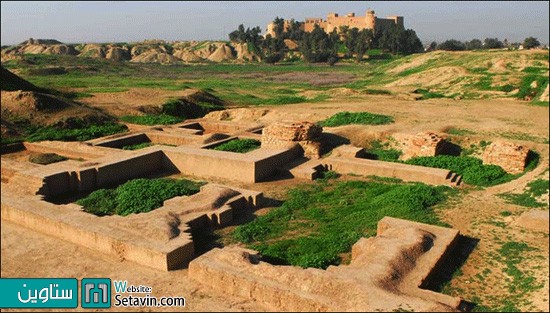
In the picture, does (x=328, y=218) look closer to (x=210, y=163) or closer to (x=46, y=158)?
Result: (x=210, y=163)

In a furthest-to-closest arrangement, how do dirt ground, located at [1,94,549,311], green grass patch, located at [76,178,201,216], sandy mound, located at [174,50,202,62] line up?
sandy mound, located at [174,50,202,62]
green grass patch, located at [76,178,201,216]
dirt ground, located at [1,94,549,311]

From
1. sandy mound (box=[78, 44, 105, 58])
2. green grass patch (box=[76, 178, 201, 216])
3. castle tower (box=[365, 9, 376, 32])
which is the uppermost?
castle tower (box=[365, 9, 376, 32])

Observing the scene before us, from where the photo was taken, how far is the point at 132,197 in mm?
10492

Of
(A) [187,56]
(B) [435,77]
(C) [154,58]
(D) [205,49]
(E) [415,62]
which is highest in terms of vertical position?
(D) [205,49]

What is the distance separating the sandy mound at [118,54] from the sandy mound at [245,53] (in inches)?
820

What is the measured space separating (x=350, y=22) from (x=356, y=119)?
7250cm

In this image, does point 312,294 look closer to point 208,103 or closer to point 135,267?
point 135,267

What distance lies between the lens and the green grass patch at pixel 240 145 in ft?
49.1

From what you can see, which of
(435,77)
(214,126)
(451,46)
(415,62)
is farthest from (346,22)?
(214,126)

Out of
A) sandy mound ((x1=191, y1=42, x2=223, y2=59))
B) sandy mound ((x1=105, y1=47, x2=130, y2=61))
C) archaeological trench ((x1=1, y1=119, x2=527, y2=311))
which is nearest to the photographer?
archaeological trench ((x1=1, y1=119, x2=527, y2=311))

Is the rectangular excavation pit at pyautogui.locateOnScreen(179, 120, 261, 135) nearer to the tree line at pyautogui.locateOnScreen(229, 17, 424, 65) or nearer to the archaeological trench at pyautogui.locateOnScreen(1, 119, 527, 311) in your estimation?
the archaeological trench at pyautogui.locateOnScreen(1, 119, 527, 311)

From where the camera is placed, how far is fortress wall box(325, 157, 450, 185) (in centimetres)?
1173

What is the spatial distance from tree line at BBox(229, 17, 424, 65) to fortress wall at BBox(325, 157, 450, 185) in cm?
4994

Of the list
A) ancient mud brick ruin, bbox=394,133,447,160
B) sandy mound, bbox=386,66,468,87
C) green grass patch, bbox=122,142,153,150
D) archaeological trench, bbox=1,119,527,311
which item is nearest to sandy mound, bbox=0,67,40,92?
archaeological trench, bbox=1,119,527,311
